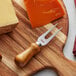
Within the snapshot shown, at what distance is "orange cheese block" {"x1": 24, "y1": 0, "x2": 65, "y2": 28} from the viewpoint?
1596mm

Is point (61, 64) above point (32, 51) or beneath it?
beneath

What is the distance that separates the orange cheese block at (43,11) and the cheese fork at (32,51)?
0.08 m

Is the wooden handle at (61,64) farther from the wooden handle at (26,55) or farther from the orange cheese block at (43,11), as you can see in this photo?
the orange cheese block at (43,11)

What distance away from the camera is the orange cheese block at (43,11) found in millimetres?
1596

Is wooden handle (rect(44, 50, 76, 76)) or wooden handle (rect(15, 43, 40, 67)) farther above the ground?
wooden handle (rect(15, 43, 40, 67))

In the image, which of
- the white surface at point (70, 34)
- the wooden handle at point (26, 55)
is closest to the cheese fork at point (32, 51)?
the wooden handle at point (26, 55)

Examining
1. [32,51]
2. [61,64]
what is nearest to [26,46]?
[32,51]

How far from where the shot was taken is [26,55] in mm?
1454

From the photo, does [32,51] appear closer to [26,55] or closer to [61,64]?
[26,55]

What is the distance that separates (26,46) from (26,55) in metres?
0.08

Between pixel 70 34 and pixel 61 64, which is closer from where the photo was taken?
pixel 61 64

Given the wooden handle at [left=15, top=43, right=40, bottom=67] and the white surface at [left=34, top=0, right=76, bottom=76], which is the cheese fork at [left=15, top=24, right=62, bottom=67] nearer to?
the wooden handle at [left=15, top=43, right=40, bottom=67]

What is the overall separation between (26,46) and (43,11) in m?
0.23

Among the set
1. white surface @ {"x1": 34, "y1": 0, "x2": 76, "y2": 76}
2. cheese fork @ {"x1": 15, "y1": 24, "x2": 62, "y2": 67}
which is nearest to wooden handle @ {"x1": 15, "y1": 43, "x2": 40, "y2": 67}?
cheese fork @ {"x1": 15, "y1": 24, "x2": 62, "y2": 67}
